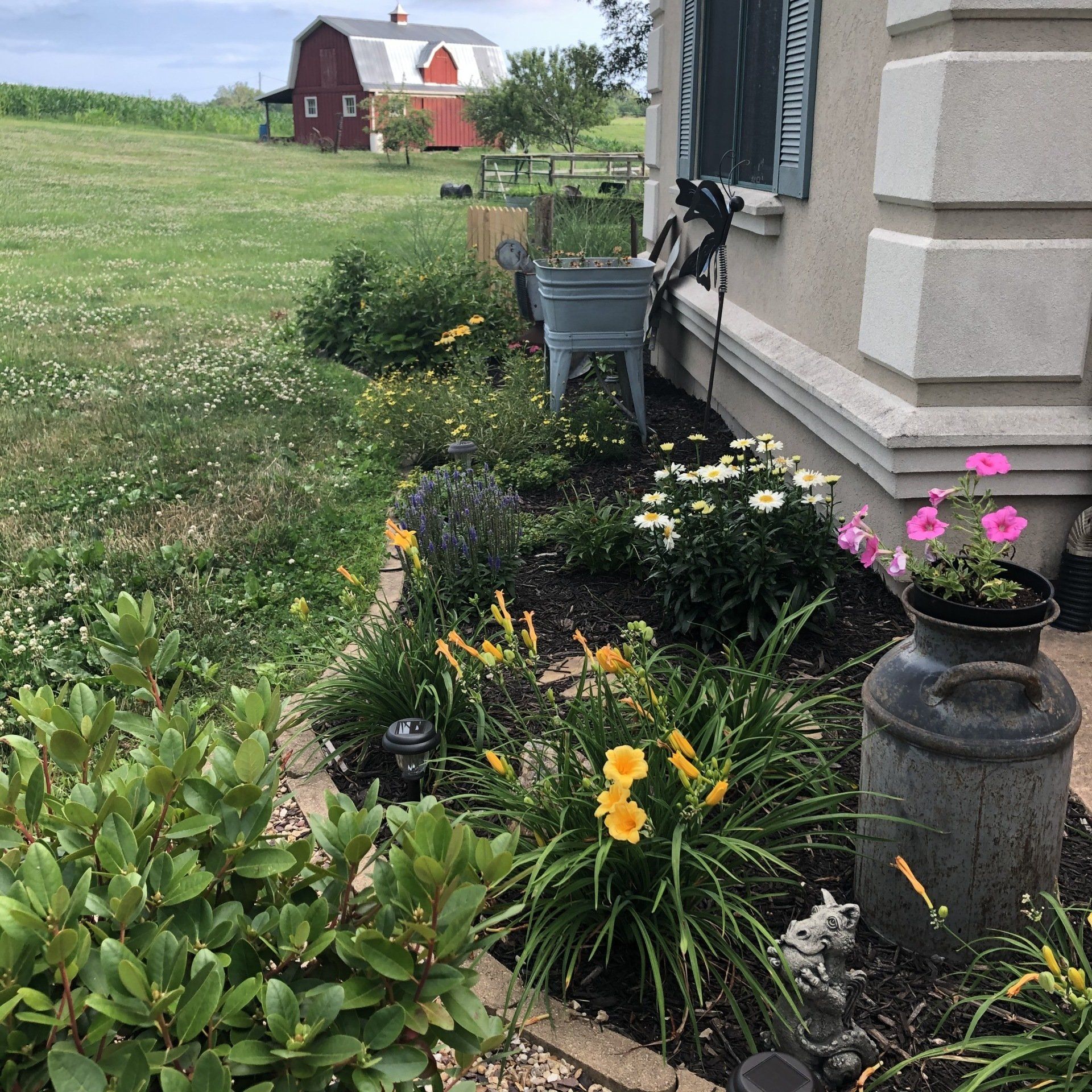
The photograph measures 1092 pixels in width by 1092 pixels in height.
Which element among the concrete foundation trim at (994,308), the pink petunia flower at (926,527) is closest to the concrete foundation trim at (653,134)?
the concrete foundation trim at (994,308)

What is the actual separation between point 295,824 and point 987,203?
9.74 ft

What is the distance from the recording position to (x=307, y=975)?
1521 millimetres

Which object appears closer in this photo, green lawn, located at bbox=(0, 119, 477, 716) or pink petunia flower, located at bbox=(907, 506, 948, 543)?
pink petunia flower, located at bbox=(907, 506, 948, 543)

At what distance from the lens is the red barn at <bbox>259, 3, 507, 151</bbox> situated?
165ft

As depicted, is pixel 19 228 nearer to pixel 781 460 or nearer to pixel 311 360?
pixel 311 360

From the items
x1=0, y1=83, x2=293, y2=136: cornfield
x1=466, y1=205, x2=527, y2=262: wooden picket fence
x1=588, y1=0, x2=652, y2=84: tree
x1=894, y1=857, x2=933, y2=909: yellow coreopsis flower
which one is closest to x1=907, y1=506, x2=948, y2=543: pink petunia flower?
x1=894, y1=857, x2=933, y2=909: yellow coreopsis flower

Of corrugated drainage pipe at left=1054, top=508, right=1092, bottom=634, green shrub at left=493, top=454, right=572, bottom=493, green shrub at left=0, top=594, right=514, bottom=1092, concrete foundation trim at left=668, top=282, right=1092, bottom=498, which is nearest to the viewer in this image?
green shrub at left=0, top=594, right=514, bottom=1092

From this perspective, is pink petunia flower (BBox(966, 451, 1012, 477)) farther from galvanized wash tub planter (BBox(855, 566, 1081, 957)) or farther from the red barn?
the red barn

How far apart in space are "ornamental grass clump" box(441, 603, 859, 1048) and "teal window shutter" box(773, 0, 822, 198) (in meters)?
2.93

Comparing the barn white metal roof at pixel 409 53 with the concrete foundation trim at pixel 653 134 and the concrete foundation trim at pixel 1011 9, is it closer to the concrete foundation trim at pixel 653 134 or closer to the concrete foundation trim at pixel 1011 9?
the concrete foundation trim at pixel 653 134

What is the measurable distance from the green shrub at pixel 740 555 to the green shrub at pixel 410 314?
169 inches

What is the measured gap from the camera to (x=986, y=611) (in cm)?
218

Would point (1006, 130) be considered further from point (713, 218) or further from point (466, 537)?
point (466, 537)

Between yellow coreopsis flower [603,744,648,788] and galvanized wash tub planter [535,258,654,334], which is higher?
galvanized wash tub planter [535,258,654,334]
